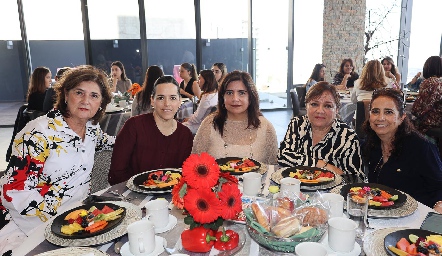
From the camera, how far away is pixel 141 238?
1.16m

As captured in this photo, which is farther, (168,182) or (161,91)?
(161,91)

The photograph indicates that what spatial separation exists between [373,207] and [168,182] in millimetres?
962

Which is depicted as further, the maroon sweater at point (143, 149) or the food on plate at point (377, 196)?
the maroon sweater at point (143, 149)

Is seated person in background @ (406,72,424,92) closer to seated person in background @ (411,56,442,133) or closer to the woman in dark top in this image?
seated person in background @ (411,56,442,133)

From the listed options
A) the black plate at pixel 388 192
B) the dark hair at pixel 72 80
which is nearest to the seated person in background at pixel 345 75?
the black plate at pixel 388 192

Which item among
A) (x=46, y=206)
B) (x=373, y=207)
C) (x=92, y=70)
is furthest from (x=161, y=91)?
(x=373, y=207)

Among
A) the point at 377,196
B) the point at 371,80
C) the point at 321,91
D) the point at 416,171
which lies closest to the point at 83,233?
the point at 377,196

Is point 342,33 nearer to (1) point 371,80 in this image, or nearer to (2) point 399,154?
(1) point 371,80

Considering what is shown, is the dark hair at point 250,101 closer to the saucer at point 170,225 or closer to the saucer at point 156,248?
the saucer at point 170,225

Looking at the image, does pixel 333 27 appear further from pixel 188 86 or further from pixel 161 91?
pixel 161 91

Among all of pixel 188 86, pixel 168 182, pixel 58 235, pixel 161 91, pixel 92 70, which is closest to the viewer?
pixel 58 235

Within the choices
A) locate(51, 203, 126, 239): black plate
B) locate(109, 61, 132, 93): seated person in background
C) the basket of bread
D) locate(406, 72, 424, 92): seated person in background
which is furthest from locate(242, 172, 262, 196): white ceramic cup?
locate(406, 72, 424, 92): seated person in background

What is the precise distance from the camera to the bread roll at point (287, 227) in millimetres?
1147

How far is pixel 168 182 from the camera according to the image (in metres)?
1.78
